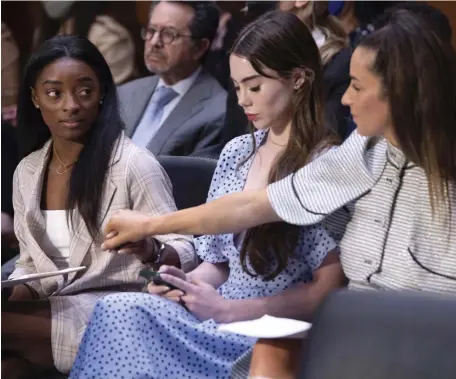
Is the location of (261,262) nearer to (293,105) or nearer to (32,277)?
(293,105)

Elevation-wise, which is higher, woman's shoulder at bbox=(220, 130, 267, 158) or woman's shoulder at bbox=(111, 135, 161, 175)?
woman's shoulder at bbox=(220, 130, 267, 158)

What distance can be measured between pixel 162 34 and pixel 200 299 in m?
0.60

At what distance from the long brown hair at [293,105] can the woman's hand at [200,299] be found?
9cm

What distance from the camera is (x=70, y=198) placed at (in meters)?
1.83

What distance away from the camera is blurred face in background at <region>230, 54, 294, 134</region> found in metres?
1.68

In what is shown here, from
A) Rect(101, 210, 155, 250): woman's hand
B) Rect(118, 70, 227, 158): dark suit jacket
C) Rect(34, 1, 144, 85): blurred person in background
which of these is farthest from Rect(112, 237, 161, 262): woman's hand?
Rect(34, 1, 144, 85): blurred person in background

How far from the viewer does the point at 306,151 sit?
1.68 metres

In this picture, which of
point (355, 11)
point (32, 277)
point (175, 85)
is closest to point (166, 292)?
point (32, 277)

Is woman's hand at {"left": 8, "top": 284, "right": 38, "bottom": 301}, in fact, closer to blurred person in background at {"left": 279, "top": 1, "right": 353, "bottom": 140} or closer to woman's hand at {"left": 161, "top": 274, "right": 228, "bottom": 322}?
woman's hand at {"left": 161, "top": 274, "right": 228, "bottom": 322}

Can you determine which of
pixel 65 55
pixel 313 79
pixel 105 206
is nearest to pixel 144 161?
pixel 105 206

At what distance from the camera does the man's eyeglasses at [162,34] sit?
1.99 m

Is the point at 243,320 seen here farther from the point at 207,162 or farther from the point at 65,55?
the point at 65,55

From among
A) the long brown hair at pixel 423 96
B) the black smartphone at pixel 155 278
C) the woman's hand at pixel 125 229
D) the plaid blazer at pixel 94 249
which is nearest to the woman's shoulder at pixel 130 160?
the plaid blazer at pixel 94 249

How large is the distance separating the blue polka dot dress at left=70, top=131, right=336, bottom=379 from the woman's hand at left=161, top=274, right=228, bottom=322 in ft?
0.04
